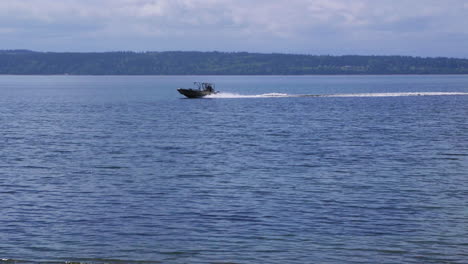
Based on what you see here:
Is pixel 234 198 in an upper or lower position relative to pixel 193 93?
upper

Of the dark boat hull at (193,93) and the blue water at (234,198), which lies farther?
the dark boat hull at (193,93)

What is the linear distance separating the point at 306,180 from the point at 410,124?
39.6 meters

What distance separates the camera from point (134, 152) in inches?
1825

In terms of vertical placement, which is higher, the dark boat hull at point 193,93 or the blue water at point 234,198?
the blue water at point 234,198

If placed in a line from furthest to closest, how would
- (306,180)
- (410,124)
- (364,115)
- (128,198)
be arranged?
(364,115), (410,124), (306,180), (128,198)

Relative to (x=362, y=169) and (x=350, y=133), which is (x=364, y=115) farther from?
(x=362, y=169)

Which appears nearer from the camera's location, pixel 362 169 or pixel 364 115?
pixel 362 169

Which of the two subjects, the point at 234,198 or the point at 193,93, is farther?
the point at 193,93

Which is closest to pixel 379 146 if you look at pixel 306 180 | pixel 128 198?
pixel 306 180

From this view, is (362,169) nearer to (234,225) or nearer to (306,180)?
(306,180)

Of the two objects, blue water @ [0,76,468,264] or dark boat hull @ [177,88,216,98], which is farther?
dark boat hull @ [177,88,216,98]

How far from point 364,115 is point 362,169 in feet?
166

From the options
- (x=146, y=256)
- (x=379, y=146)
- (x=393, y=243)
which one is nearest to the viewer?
(x=146, y=256)

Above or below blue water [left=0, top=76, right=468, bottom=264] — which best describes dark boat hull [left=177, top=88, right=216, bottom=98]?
below
